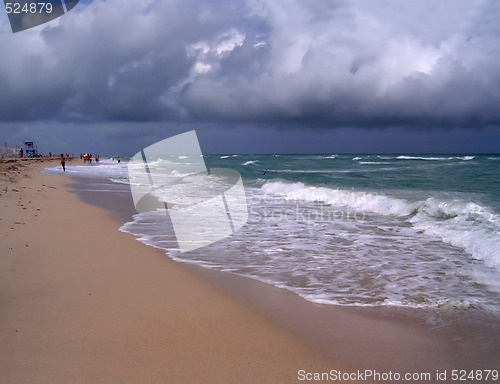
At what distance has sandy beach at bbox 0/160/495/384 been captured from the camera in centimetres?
291

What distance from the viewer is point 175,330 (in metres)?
3.55

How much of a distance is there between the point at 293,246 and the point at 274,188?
43.6 feet

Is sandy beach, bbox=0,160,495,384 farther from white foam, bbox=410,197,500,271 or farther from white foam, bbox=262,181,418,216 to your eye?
white foam, bbox=262,181,418,216

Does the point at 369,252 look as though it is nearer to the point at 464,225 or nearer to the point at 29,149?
the point at 464,225

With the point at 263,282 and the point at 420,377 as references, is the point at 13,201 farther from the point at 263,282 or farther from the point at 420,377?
the point at 420,377

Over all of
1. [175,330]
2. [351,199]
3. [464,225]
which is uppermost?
[175,330]

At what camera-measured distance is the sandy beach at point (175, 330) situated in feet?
9.55

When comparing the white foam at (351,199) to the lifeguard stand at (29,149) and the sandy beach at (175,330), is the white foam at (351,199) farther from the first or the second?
the lifeguard stand at (29,149)

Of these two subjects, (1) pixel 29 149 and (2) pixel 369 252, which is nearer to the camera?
(2) pixel 369 252

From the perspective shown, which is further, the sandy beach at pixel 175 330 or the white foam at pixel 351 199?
the white foam at pixel 351 199

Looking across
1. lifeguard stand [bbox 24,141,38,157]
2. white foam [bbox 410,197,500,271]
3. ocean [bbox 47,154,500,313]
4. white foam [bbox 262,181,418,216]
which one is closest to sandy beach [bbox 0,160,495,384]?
ocean [bbox 47,154,500,313]

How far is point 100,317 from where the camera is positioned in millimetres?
3756

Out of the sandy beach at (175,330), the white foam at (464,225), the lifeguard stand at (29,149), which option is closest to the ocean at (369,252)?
the white foam at (464,225)

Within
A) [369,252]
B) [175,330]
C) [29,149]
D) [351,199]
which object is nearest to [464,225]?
[369,252]
